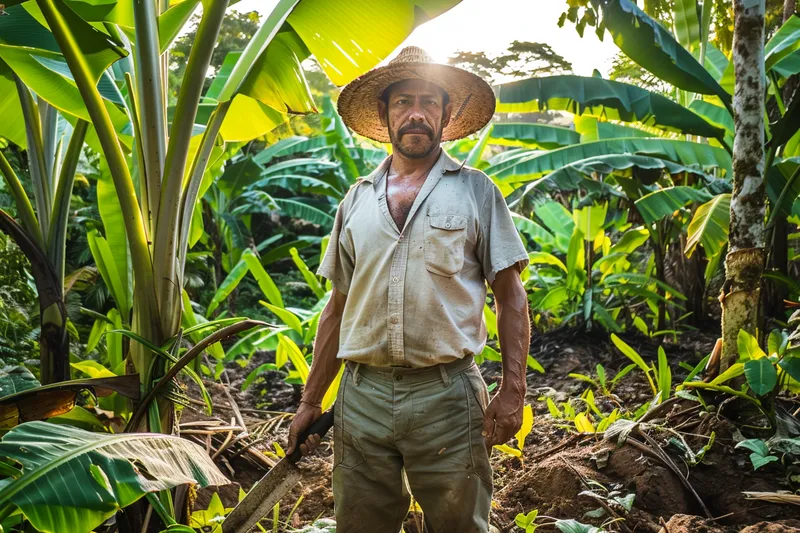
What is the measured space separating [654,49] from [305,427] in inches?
139

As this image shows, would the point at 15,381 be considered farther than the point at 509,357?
Yes

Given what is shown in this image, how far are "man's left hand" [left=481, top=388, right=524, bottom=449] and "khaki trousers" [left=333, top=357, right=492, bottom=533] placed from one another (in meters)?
0.03

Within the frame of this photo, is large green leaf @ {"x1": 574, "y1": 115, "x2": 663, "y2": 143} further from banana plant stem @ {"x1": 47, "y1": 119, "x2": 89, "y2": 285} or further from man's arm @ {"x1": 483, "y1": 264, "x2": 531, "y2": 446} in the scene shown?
banana plant stem @ {"x1": 47, "y1": 119, "x2": 89, "y2": 285}

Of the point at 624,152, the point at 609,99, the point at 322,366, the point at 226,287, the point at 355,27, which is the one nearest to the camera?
the point at 322,366

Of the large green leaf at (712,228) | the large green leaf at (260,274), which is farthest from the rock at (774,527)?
the large green leaf at (260,274)

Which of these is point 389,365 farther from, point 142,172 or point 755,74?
point 755,74

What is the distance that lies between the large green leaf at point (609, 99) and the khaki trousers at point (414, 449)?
3483mm

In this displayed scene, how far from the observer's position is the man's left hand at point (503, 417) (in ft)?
7.06

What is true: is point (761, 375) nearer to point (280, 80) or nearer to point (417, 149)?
point (417, 149)

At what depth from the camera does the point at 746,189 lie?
147 inches

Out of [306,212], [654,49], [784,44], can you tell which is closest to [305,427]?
[654,49]

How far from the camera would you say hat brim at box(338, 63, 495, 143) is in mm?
2416

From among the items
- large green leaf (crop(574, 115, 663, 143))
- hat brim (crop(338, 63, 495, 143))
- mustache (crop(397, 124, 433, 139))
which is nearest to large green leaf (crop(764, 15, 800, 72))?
large green leaf (crop(574, 115, 663, 143))

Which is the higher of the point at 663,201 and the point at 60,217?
the point at 60,217
